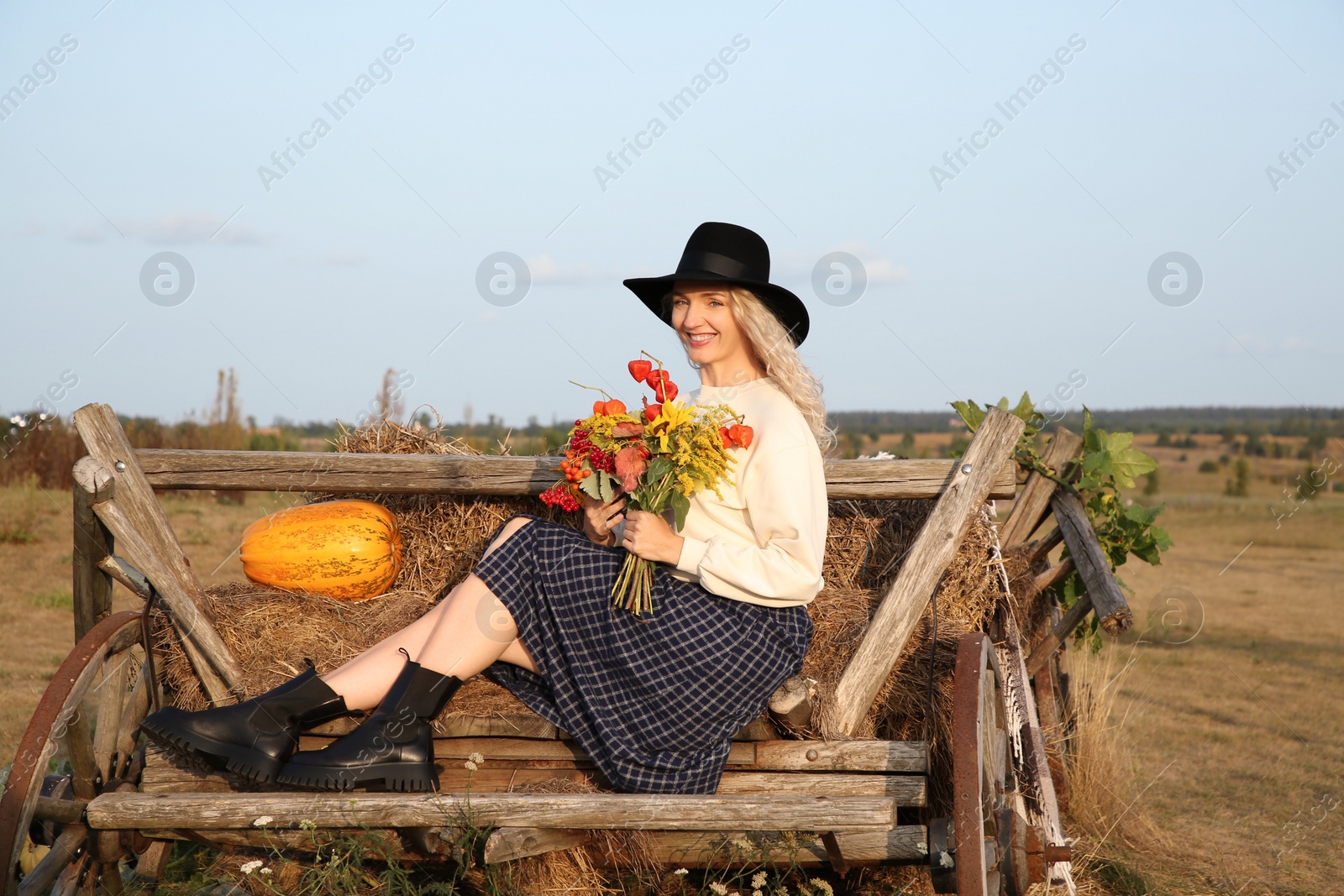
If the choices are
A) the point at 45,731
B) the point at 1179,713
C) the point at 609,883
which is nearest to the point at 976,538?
the point at 609,883

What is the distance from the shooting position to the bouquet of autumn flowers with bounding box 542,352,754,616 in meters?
3.62

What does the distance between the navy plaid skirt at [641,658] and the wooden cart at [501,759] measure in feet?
0.48

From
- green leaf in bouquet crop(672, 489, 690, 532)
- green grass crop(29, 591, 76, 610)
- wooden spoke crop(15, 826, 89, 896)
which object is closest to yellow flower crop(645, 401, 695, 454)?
green leaf in bouquet crop(672, 489, 690, 532)

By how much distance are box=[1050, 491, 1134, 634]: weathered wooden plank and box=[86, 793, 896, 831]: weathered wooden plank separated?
5.00 ft

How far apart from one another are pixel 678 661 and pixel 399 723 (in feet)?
3.23

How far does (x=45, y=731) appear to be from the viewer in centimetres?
345

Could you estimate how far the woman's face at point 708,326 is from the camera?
413 cm

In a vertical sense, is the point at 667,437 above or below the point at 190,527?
above

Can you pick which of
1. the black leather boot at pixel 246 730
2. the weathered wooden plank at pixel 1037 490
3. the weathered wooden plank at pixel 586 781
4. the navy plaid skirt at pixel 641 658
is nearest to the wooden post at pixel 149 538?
the weathered wooden plank at pixel 586 781

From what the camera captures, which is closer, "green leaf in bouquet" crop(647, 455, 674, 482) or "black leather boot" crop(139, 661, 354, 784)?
"black leather boot" crop(139, 661, 354, 784)

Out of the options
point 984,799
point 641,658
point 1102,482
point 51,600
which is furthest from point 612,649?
point 51,600

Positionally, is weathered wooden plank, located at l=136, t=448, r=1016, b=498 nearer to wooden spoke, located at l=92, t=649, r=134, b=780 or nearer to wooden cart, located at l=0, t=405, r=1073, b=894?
wooden cart, located at l=0, t=405, r=1073, b=894

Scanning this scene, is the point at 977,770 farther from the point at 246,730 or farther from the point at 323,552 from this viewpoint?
the point at 323,552

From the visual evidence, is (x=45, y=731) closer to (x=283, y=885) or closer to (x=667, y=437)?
(x=283, y=885)
